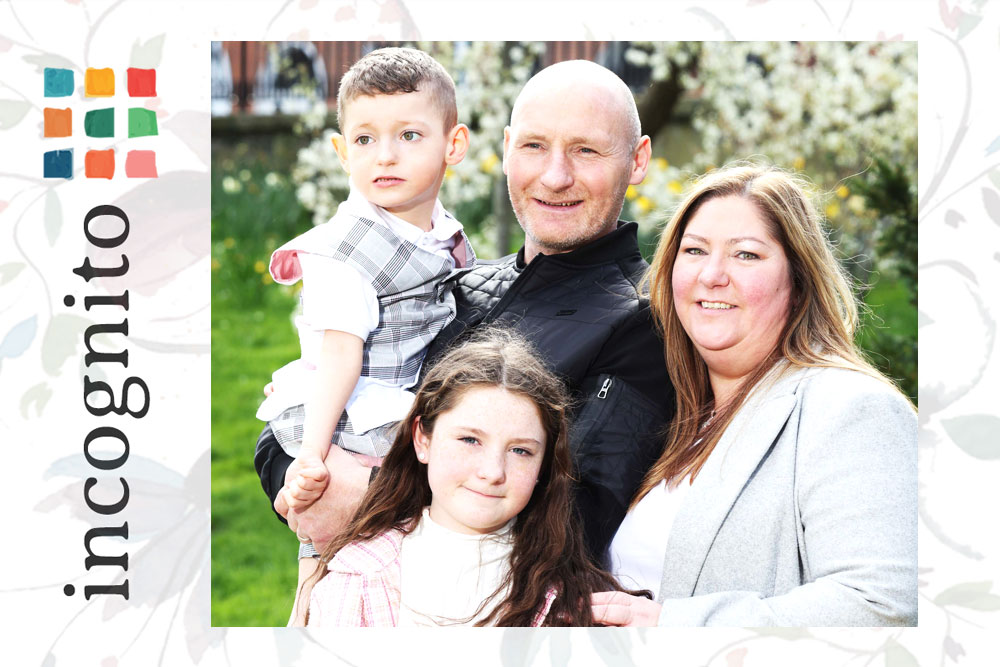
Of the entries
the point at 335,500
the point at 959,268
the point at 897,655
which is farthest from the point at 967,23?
the point at 335,500

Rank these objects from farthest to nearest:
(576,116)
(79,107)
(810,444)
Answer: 1. (576,116)
2. (79,107)
3. (810,444)

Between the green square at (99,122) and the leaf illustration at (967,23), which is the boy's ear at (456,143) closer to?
the green square at (99,122)

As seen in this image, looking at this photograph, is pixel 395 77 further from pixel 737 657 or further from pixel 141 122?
pixel 737 657

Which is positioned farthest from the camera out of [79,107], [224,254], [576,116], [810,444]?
[224,254]

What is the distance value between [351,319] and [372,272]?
0.13 metres

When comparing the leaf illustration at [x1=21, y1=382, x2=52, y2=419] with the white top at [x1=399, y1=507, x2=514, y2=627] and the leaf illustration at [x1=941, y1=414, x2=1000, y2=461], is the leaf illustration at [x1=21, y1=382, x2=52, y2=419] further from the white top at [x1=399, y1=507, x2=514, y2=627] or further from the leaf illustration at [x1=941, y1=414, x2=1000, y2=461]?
the leaf illustration at [x1=941, y1=414, x2=1000, y2=461]

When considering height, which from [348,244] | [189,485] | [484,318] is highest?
[348,244]

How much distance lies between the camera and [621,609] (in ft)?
7.39

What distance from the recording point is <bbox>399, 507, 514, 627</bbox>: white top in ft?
7.47

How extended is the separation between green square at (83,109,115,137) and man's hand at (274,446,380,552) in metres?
0.91

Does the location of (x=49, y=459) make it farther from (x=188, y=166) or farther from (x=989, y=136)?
(x=989, y=136)

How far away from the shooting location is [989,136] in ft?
7.72

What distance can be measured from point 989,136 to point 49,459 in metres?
2.28

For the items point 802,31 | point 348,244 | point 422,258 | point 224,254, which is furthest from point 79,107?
point 224,254
